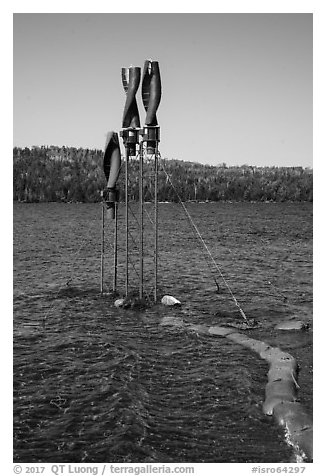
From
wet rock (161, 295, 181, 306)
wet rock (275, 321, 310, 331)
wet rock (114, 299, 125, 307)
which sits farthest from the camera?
wet rock (161, 295, 181, 306)

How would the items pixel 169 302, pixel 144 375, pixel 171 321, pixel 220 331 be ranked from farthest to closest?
pixel 169 302 → pixel 171 321 → pixel 220 331 → pixel 144 375

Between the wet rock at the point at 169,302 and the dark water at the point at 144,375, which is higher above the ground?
the wet rock at the point at 169,302

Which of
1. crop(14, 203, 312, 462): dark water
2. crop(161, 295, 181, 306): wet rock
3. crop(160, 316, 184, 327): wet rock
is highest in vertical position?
crop(161, 295, 181, 306): wet rock

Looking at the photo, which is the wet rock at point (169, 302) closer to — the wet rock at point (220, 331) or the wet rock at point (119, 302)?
the wet rock at point (119, 302)

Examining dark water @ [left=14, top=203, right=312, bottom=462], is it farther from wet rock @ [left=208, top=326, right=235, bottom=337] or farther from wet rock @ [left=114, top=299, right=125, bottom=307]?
wet rock @ [left=208, top=326, right=235, bottom=337]

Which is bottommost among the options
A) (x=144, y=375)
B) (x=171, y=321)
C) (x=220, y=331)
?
(x=144, y=375)

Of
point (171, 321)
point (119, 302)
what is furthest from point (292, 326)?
point (119, 302)

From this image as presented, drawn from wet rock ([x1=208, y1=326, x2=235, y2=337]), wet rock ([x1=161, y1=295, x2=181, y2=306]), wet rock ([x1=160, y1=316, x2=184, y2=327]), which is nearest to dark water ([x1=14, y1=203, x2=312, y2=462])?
wet rock ([x1=160, y1=316, x2=184, y2=327])

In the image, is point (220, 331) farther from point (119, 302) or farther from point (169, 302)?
point (119, 302)

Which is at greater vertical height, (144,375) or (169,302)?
(169,302)

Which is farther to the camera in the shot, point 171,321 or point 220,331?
point 171,321

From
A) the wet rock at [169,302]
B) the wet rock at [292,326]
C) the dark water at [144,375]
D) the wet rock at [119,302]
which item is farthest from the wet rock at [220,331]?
the wet rock at [119,302]

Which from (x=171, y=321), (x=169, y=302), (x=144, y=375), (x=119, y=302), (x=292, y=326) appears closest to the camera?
(x=144, y=375)

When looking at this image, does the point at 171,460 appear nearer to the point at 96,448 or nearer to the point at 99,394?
the point at 96,448
